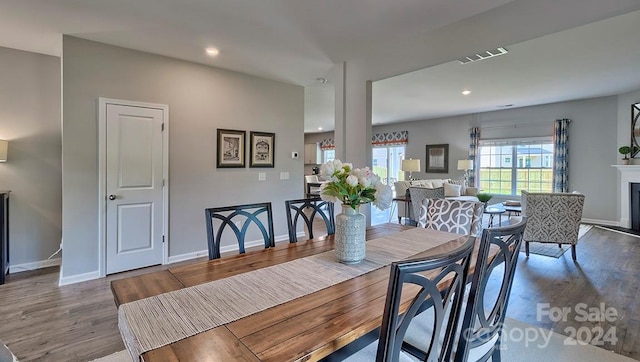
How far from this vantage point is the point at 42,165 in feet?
12.3

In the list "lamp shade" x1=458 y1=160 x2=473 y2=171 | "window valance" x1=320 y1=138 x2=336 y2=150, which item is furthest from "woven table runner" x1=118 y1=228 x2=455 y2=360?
"window valance" x1=320 y1=138 x2=336 y2=150

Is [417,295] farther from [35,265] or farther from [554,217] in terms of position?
[35,265]

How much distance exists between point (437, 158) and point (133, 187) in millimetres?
7870

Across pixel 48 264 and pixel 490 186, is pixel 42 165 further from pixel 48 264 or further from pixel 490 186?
pixel 490 186

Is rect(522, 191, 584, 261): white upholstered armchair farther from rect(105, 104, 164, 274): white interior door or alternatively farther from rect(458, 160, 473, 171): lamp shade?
rect(105, 104, 164, 274): white interior door

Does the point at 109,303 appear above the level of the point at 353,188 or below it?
below

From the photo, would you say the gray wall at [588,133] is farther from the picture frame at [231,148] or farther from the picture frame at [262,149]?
the picture frame at [231,148]

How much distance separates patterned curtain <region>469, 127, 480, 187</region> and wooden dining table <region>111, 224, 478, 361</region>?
25.1ft

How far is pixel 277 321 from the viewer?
1031 mm

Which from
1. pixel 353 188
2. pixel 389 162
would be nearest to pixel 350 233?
pixel 353 188

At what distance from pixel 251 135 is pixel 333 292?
3.72m

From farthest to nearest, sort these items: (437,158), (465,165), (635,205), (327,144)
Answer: (327,144)
(437,158)
(465,165)
(635,205)

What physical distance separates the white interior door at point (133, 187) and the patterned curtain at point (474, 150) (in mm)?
7463

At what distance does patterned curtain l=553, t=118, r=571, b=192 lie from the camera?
6.68m
